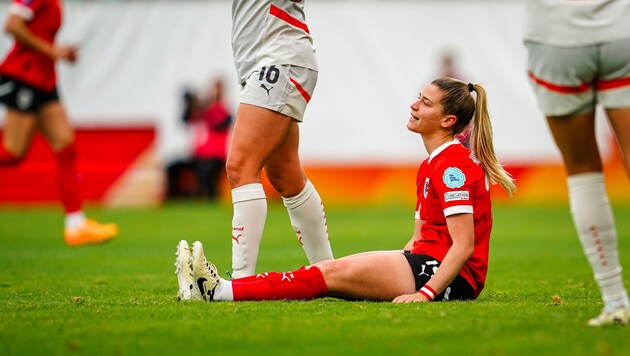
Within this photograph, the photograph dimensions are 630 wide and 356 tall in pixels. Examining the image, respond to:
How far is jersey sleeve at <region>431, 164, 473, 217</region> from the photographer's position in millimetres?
5109

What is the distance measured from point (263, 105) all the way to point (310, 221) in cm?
87

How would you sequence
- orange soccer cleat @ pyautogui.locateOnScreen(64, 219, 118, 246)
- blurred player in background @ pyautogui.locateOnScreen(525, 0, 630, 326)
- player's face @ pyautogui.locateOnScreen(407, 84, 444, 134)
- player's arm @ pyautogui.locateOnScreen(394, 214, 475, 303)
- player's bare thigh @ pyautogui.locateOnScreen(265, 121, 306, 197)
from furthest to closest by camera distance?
orange soccer cleat @ pyautogui.locateOnScreen(64, 219, 118, 246) < player's bare thigh @ pyautogui.locateOnScreen(265, 121, 306, 197) < player's face @ pyautogui.locateOnScreen(407, 84, 444, 134) < player's arm @ pyautogui.locateOnScreen(394, 214, 475, 303) < blurred player in background @ pyautogui.locateOnScreen(525, 0, 630, 326)

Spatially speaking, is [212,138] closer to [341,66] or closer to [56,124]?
[341,66]

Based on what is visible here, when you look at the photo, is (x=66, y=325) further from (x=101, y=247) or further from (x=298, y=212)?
(x=101, y=247)

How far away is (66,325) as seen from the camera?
15.2ft

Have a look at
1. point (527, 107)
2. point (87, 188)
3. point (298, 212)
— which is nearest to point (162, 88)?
point (87, 188)

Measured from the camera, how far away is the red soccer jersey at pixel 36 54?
9977 millimetres

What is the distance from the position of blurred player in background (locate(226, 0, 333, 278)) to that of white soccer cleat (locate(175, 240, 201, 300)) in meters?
0.33

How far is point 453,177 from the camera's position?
5.20m

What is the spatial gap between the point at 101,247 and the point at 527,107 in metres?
11.2

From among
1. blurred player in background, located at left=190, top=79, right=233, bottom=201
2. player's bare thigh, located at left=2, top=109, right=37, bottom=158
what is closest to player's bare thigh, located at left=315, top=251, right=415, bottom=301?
player's bare thigh, located at left=2, top=109, right=37, bottom=158

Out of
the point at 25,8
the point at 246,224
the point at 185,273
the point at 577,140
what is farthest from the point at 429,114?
the point at 25,8

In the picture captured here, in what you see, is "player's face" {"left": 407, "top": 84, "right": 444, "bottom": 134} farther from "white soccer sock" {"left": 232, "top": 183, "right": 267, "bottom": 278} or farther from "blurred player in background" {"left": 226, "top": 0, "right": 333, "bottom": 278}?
"white soccer sock" {"left": 232, "top": 183, "right": 267, "bottom": 278}

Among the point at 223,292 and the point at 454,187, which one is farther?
the point at 223,292
